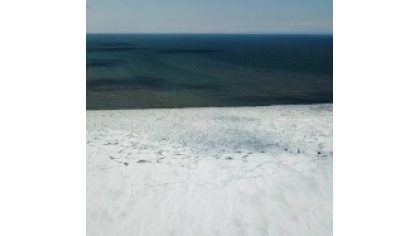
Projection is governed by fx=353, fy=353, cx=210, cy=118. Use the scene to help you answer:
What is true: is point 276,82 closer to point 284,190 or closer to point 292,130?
point 292,130

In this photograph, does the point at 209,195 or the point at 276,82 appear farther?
the point at 276,82

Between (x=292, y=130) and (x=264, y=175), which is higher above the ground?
(x=292, y=130)
